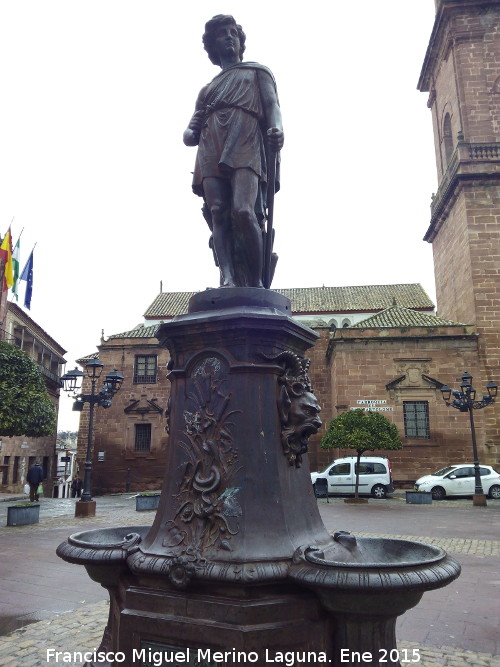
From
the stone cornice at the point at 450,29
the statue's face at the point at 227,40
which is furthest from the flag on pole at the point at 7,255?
the stone cornice at the point at 450,29

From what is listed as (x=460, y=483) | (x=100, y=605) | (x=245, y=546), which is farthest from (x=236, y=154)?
(x=460, y=483)

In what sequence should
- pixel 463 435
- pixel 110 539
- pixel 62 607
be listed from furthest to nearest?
pixel 463 435 → pixel 62 607 → pixel 110 539

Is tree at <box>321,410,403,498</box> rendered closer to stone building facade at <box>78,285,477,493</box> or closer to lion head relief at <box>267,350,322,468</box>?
stone building facade at <box>78,285,477,493</box>

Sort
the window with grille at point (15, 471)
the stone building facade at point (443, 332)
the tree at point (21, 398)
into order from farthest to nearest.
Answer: the window with grille at point (15, 471) < the stone building facade at point (443, 332) < the tree at point (21, 398)

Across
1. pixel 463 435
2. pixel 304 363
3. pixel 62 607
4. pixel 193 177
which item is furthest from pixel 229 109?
pixel 463 435

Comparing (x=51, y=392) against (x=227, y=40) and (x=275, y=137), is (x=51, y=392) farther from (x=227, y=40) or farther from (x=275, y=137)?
(x=275, y=137)

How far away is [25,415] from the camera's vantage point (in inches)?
559

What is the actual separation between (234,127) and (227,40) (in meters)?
0.82

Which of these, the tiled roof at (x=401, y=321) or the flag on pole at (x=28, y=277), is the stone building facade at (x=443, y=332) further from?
the flag on pole at (x=28, y=277)

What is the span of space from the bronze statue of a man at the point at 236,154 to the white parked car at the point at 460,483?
16.9 meters

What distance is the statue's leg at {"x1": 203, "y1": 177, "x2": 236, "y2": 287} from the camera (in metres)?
3.86

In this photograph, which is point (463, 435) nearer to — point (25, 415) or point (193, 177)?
point (25, 415)

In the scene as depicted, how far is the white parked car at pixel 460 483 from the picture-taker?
1816cm

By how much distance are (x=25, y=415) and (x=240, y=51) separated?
12.5 m
